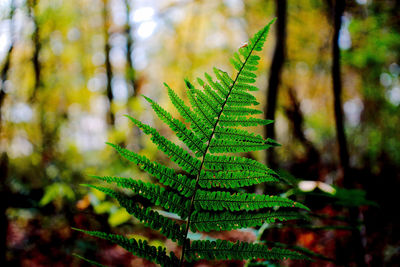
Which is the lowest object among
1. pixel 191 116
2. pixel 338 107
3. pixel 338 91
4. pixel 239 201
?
pixel 239 201

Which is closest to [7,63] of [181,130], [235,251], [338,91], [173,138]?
[181,130]

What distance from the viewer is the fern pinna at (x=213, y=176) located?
70 cm

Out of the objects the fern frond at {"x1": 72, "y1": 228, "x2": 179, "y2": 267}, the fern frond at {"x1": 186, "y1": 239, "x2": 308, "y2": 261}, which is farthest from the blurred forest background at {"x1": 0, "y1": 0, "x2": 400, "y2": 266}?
the fern frond at {"x1": 72, "y1": 228, "x2": 179, "y2": 267}

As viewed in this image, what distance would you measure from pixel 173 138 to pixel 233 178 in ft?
16.6

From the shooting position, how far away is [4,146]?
8.29 ft

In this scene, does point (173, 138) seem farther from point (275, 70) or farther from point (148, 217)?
point (148, 217)

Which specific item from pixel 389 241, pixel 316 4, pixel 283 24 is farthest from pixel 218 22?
pixel 389 241

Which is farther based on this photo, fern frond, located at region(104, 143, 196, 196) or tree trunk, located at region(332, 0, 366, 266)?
tree trunk, located at region(332, 0, 366, 266)

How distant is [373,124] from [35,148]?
7023 millimetres

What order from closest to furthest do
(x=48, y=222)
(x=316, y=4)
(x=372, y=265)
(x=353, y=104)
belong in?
(x=372, y=265) → (x=48, y=222) → (x=316, y=4) → (x=353, y=104)

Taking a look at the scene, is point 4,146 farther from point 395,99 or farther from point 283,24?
point 395,99

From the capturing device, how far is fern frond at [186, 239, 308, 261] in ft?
2.28

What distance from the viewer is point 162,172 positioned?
0.71 metres

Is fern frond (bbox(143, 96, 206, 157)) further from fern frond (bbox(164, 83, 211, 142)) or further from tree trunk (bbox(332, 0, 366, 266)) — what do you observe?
tree trunk (bbox(332, 0, 366, 266))
